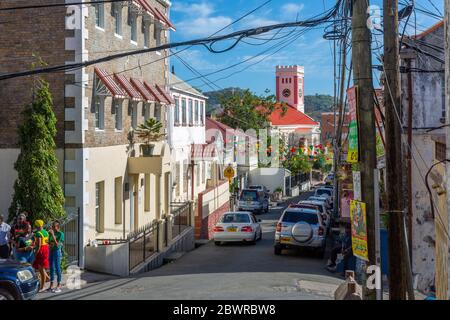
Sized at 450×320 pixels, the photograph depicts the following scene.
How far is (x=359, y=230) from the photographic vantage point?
9.88 metres

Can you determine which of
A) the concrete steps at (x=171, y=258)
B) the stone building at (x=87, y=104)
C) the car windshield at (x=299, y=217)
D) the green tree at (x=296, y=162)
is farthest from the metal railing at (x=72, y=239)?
the green tree at (x=296, y=162)

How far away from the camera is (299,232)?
2230 cm

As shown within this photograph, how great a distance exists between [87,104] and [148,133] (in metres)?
5.84

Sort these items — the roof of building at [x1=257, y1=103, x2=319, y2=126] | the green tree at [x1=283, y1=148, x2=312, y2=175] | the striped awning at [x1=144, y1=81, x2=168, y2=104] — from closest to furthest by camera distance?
the striped awning at [x1=144, y1=81, x2=168, y2=104] → the green tree at [x1=283, y1=148, x2=312, y2=175] → the roof of building at [x1=257, y1=103, x2=319, y2=126]

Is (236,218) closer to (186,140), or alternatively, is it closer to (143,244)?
(143,244)

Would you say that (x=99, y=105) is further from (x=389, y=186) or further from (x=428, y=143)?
(x=389, y=186)

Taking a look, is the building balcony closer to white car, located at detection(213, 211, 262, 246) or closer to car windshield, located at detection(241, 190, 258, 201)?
white car, located at detection(213, 211, 262, 246)

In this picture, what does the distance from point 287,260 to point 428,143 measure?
5997mm

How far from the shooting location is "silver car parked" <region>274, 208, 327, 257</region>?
73.2 feet

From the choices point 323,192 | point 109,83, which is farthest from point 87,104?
point 323,192

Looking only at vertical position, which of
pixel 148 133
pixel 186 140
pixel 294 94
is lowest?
pixel 148 133

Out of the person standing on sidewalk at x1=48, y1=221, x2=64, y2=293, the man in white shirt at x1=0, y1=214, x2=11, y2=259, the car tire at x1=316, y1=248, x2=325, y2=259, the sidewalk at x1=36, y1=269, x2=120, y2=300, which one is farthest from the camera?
the car tire at x1=316, y1=248, x2=325, y2=259

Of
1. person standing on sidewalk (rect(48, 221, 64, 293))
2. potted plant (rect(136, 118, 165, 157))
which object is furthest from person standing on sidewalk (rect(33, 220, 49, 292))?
potted plant (rect(136, 118, 165, 157))

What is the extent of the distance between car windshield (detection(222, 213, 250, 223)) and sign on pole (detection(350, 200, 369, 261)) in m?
16.4
